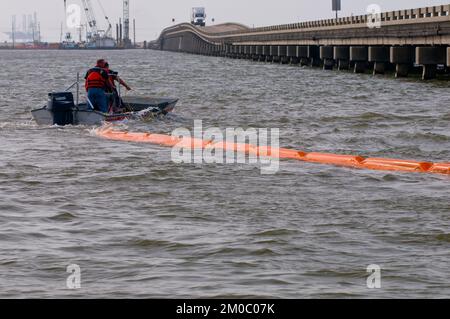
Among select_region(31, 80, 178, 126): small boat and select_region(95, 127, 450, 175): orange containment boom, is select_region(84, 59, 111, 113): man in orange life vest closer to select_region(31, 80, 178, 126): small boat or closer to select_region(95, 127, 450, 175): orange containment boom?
select_region(31, 80, 178, 126): small boat

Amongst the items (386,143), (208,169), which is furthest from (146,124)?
(208,169)

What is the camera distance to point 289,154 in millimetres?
22078

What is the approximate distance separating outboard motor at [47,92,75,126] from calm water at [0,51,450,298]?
1424mm

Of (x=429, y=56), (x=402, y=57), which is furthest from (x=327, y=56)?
(x=429, y=56)

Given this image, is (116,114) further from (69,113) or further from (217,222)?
(217,222)

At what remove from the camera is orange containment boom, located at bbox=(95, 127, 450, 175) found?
19.7 m

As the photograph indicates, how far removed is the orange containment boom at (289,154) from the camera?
19.7m

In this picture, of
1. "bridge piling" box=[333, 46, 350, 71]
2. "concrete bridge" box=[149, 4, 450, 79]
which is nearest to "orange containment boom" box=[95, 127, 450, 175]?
"concrete bridge" box=[149, 4, 450, 79]

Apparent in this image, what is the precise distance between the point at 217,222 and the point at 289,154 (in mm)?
7691

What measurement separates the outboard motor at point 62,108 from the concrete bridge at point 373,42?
26187mm

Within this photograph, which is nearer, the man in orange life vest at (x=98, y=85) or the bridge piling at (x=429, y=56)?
the man in orange life vest at (x=98, y=85)

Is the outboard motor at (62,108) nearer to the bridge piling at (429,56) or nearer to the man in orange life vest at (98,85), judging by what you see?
the man in orange life vest at (98,85)

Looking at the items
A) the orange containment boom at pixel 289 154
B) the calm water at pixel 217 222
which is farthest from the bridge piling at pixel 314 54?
the orange containment boom at pixel 289 154

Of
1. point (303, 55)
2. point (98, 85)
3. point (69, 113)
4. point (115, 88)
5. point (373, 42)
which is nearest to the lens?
point (98, 85)
